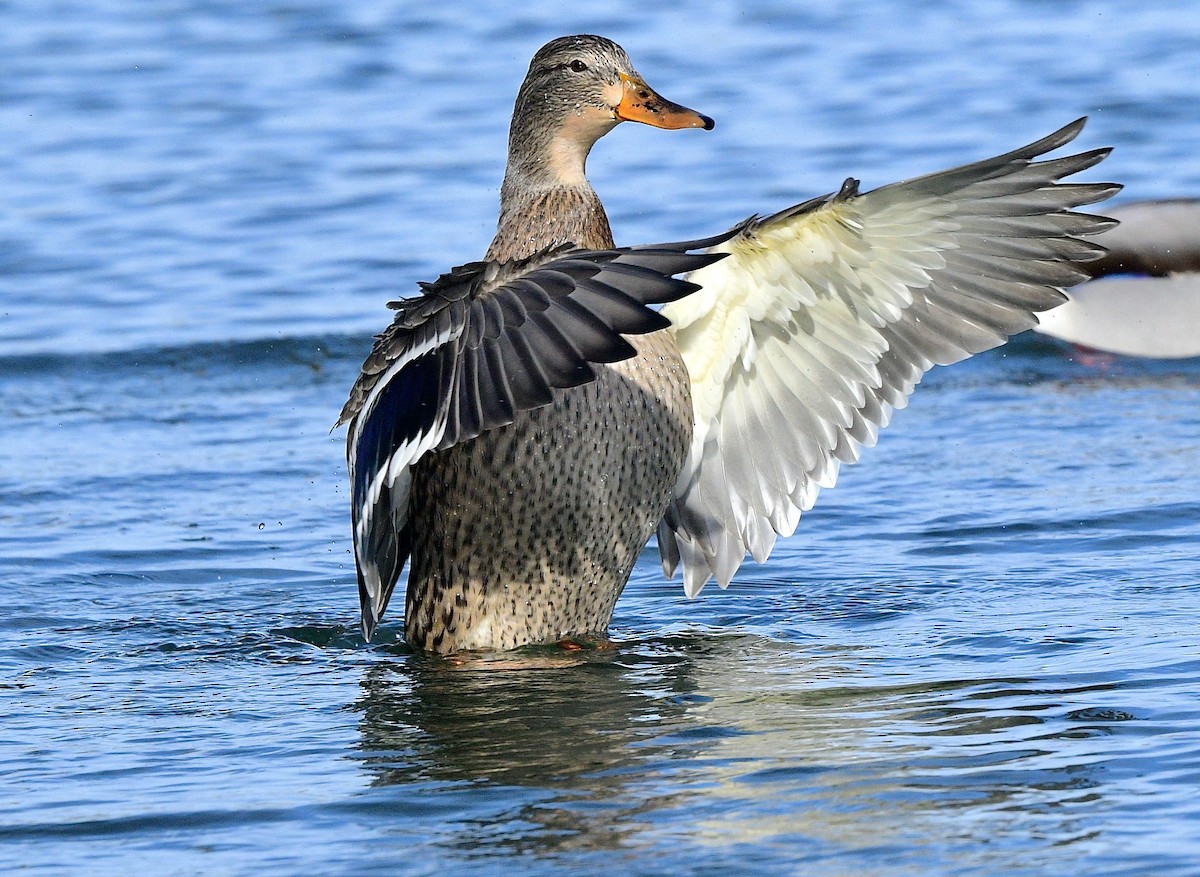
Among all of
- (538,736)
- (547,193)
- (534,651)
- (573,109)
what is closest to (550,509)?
(534,651)

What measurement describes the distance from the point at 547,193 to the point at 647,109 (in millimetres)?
535

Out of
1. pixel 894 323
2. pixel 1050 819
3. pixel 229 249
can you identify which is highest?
pixel 229 249

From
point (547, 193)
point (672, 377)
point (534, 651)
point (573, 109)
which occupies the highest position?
point (573, 109)

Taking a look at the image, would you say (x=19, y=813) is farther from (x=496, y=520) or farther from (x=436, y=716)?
(x=496, y=520)

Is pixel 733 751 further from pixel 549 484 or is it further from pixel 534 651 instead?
pixel 534 651

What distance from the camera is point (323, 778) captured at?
201 inches

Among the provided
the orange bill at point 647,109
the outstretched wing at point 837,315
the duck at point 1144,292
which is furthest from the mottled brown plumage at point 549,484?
the duck at point 1144,292

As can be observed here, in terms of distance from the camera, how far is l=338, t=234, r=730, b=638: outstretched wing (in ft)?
15.8

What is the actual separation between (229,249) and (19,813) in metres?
7.87

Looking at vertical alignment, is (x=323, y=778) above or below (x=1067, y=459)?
below

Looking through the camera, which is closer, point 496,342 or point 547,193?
point 496,342

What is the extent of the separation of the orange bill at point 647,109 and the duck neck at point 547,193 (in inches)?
3.8

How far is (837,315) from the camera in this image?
251 inches

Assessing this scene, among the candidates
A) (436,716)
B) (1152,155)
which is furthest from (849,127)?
(436,716)
